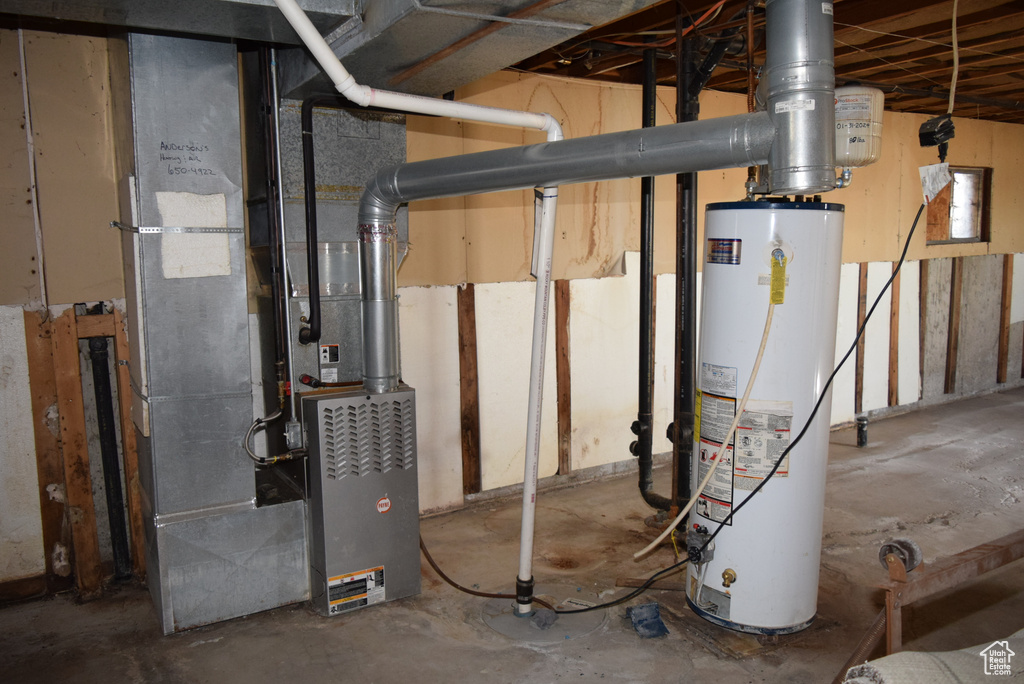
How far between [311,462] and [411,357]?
1.04 metres

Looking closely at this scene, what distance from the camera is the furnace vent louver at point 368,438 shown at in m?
2.61

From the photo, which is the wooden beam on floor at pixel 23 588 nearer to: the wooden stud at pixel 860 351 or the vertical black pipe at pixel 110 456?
the vertical black pipe at pixel 110 456

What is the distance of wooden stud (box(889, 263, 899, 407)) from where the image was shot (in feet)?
18.3

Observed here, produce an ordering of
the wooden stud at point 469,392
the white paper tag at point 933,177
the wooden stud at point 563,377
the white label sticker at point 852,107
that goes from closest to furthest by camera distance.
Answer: the white paper tag at point 933,177
the white label sticker at point 852,107
the wooden stud at point 469,392
the wooden stud at point 563,377

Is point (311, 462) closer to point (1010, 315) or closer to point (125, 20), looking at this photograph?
point (125, 20)

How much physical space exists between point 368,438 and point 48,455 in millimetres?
1296

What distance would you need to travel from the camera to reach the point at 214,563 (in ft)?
8.50

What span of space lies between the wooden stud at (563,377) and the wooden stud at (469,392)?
0.53m

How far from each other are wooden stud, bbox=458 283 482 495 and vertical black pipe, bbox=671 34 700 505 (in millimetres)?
1067

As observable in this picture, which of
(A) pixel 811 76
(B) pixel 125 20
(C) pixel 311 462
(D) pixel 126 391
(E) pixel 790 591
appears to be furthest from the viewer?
(D) pixel 126 391

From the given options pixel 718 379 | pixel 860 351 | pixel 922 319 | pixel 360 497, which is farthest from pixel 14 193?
pixel 922 319

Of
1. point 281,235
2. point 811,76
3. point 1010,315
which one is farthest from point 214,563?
point 1010,315

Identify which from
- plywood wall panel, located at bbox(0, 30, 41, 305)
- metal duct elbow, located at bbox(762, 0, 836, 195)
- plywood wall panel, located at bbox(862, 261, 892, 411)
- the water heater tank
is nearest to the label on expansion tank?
plywood wall panel, located at bbox(0, 30, 41, 305)

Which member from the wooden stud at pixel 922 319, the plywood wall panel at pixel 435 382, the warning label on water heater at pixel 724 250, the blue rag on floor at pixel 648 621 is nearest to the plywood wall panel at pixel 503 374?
the plywood wall panel at pixel 435 382
